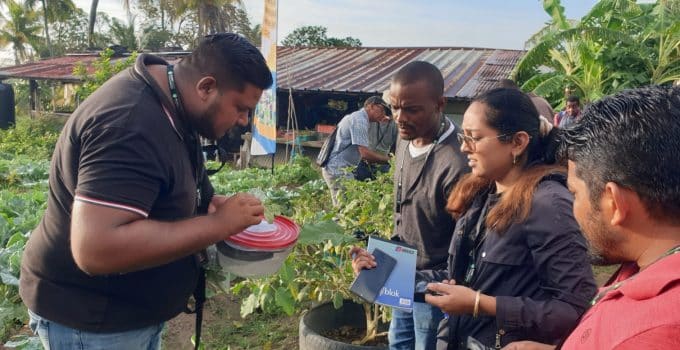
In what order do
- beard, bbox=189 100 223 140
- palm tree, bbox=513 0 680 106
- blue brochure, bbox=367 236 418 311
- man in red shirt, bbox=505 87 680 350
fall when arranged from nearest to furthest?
man in red shirt, bbox=505 87 680 350 → beard, bbox=189 100 223 140 → blue brochure, bbox=367 236 418 311 → palm tree, bbox=513 0 680 106

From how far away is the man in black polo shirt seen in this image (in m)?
1.57

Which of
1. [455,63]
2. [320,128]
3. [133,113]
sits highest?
[133,113]

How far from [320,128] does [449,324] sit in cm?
1271

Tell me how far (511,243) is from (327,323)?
2.29m

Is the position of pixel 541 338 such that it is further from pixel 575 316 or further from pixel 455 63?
pixel 455 63

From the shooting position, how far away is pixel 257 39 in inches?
1220

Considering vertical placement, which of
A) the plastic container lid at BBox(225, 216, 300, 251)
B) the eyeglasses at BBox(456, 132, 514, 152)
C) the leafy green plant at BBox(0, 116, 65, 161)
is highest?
the eyeglasses at BBox(456, 132, 514, 152)

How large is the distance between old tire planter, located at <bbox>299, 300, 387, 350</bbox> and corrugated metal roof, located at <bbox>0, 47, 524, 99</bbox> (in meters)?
7.99

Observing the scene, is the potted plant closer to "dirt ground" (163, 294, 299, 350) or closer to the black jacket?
"dirt ground" (163, 294, 299, 350)

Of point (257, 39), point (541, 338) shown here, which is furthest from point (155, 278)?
point (257, 39)

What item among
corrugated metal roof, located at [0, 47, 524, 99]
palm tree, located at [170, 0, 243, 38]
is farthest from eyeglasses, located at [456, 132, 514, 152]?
palm tree, located at [170, 0, 243, 38]

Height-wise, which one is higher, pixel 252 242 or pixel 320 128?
pixel 252 242

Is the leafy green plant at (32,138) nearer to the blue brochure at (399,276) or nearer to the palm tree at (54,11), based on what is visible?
the palm tree at (54,11)

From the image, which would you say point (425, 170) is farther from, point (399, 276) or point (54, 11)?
point (54, 11)
